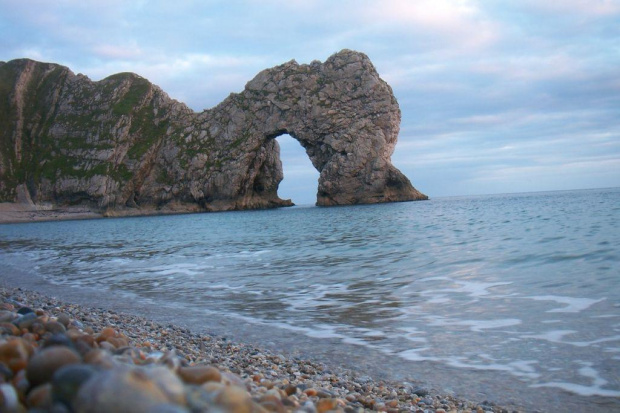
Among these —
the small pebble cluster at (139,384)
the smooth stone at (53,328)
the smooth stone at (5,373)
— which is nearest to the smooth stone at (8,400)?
the small pebble cluster at (139,384)

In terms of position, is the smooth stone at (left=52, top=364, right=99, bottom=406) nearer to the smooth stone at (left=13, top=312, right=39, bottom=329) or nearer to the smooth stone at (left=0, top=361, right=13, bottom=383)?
the smooth stone at (left=0, top=361, right=13, bottom=383)

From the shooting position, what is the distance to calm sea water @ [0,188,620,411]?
6.44 m

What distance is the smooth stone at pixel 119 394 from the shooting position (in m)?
2.07

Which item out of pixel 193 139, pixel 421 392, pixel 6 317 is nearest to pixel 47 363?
pixel 6 317

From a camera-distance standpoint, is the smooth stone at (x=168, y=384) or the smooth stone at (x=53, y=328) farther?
the smooth stone at (x=53, y=328)

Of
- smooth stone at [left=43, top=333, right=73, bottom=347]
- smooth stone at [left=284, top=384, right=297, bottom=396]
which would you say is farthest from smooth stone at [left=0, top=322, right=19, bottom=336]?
smooth stone at [left=284, top=384, right=297, bottom=396]

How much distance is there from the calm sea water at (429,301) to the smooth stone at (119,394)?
15.1 feet

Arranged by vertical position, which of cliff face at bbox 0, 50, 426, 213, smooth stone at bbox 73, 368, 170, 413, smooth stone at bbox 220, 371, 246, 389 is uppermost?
cliff face at bbox 0, 50, 426, 213

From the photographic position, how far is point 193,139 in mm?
103062

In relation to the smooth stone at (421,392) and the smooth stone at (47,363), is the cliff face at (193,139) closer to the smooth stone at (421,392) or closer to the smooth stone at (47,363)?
the smooth stone at (421,392)

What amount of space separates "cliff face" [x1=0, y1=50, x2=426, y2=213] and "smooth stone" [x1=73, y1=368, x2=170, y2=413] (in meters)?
85.0

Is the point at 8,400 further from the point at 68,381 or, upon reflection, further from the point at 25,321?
the point at 25,321

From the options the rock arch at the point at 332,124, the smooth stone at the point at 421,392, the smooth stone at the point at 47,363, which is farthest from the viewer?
the rock arch at the point at 332,124

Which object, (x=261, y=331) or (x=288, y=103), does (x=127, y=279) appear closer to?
(x=261, y=331)
